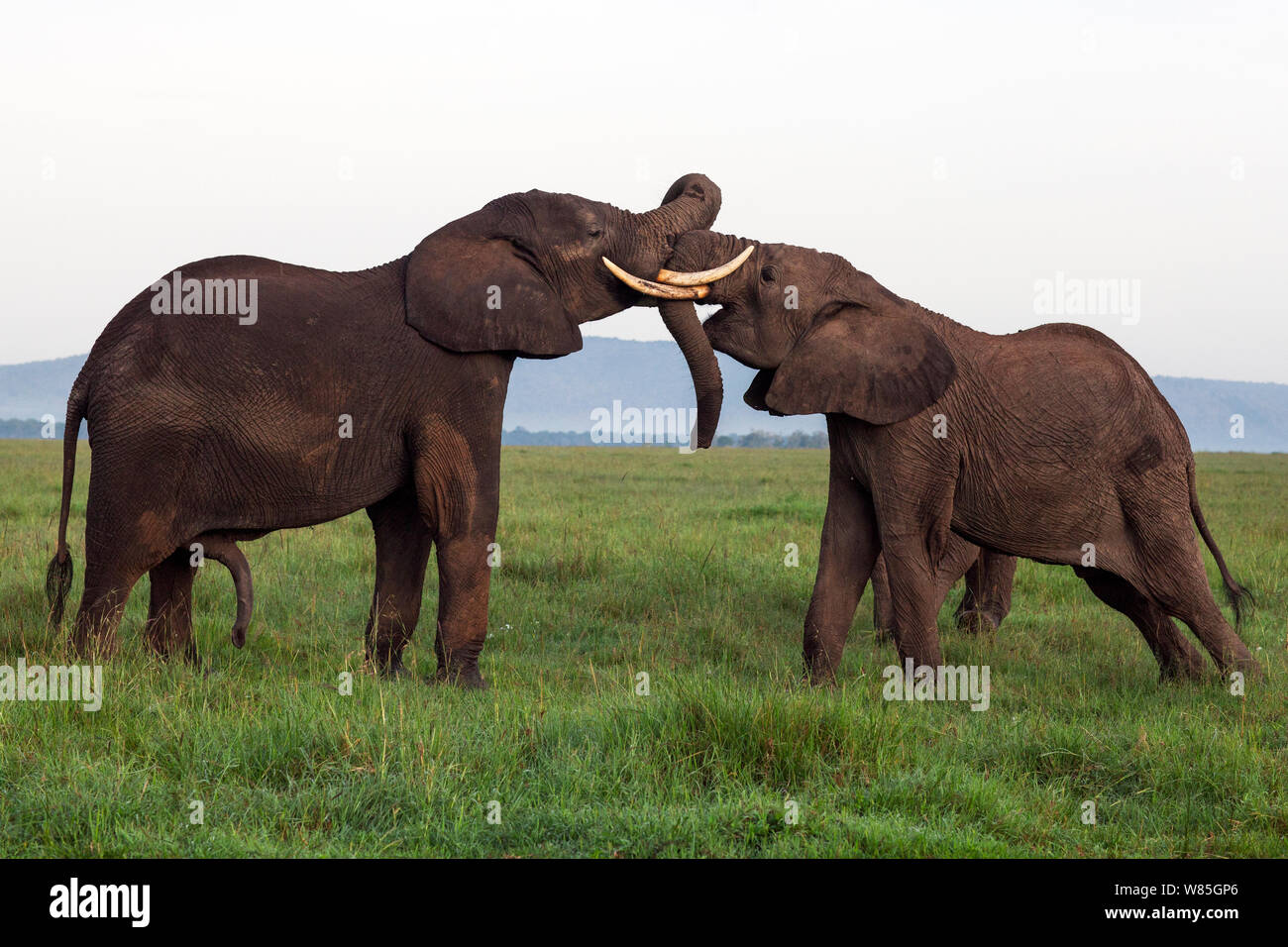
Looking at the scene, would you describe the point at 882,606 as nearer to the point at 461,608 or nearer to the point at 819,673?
the point at 819,673

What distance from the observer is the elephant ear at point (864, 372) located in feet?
25.6

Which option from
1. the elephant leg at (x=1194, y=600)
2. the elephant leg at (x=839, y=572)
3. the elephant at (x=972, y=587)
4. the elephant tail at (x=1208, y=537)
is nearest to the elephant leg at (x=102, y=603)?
the elephant leg at (x=839, y=572)

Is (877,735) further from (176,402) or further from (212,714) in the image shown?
(176,402)

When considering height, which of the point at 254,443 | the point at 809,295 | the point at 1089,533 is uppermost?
the point at 809,295

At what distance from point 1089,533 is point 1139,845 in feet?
10.3

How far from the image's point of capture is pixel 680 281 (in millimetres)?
7898

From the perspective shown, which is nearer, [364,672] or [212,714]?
[212,714]

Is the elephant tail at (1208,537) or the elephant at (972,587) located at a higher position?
the elephant tail at (1208,537)

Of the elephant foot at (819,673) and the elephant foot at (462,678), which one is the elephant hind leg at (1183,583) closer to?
the elephant foot at (819,673)

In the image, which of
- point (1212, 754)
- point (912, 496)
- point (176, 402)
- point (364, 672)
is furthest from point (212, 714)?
point (1212, 754)

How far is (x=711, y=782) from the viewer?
5.63 m

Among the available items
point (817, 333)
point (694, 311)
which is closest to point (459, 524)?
point (694, 311)

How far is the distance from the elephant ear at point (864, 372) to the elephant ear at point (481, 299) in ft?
4.62
